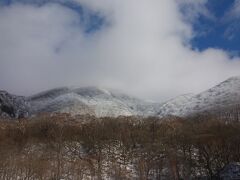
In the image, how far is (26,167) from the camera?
89375 mm

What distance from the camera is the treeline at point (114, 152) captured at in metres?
94.1

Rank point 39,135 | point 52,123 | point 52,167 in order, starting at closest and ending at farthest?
point 52,167 < point 39,135 < point 52,123

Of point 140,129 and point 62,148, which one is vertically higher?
point 140,129

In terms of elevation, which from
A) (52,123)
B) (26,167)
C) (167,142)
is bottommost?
(26,167)

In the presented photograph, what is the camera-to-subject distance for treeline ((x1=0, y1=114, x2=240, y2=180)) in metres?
94.1

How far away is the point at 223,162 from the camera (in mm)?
93938

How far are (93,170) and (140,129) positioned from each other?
48.8 meters

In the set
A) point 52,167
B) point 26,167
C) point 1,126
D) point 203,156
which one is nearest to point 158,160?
point 203,156

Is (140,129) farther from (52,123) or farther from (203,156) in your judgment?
(203,156)

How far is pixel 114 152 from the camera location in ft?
392

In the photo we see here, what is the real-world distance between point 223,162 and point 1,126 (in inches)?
3441

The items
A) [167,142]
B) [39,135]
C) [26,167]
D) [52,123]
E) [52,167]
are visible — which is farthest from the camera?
[52,123]

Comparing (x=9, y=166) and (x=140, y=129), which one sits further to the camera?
(x=140, y=129)

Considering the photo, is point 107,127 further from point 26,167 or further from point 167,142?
point 26,167
